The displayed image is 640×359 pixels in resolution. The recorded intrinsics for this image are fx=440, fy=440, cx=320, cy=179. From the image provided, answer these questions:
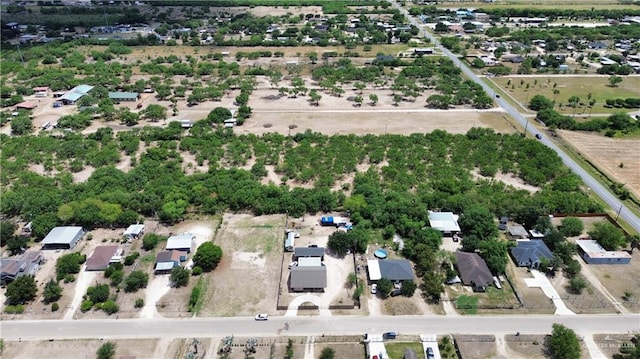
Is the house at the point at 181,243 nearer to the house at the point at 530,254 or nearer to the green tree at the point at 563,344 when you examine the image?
the house at the point at 530,254

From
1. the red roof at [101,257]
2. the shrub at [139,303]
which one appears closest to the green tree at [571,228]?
the shrub at [139,303]

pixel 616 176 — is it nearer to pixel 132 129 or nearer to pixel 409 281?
pixel 409 281

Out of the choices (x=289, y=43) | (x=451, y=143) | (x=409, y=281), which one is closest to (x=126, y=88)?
(x=289, y=43)

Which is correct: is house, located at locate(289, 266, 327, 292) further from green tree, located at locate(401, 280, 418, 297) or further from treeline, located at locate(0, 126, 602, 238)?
treeline, located at locate(0, 126, 602, 238)

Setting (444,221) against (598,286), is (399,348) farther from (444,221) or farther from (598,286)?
(598,286)

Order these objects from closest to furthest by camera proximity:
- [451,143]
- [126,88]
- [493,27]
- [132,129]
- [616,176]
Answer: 1. [616,176]
2. [451,143]
3. [132,129]
4. [126,88]
5. [493,27]
